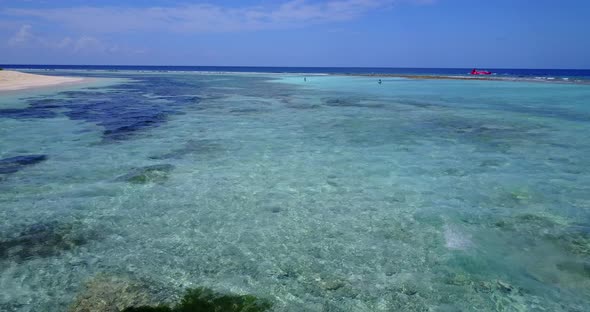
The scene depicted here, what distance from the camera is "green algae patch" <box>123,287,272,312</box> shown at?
4801 millimetres

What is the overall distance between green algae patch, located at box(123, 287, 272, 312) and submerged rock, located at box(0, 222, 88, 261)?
2403 millimetres

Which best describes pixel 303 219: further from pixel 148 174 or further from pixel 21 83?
pixel 21 83

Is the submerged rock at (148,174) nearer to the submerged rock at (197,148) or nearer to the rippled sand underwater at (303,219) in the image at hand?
the rippled sand underwater at (303,219)

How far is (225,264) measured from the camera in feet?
19.4

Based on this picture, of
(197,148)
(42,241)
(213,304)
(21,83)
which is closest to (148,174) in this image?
(197,148)

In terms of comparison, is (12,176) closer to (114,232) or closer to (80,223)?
(80,223)

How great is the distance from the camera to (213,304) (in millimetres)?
4906

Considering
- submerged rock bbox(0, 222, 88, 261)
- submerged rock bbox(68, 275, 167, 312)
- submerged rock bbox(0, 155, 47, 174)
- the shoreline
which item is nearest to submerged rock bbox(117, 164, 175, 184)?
submerged rock bbox(0, 222, 88, 261)

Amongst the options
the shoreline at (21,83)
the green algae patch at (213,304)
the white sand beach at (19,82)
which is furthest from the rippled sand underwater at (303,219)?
the white sand beach at (19,82)

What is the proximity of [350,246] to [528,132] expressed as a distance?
14.1 meters

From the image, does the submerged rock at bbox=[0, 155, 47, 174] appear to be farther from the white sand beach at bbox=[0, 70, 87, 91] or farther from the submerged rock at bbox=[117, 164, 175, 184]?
the white sand beach at bbox=[0, 70, 87, 91]

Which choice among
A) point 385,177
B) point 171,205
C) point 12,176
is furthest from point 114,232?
point 385,177

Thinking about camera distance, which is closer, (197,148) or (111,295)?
(111,295)

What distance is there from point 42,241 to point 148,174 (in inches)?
150
